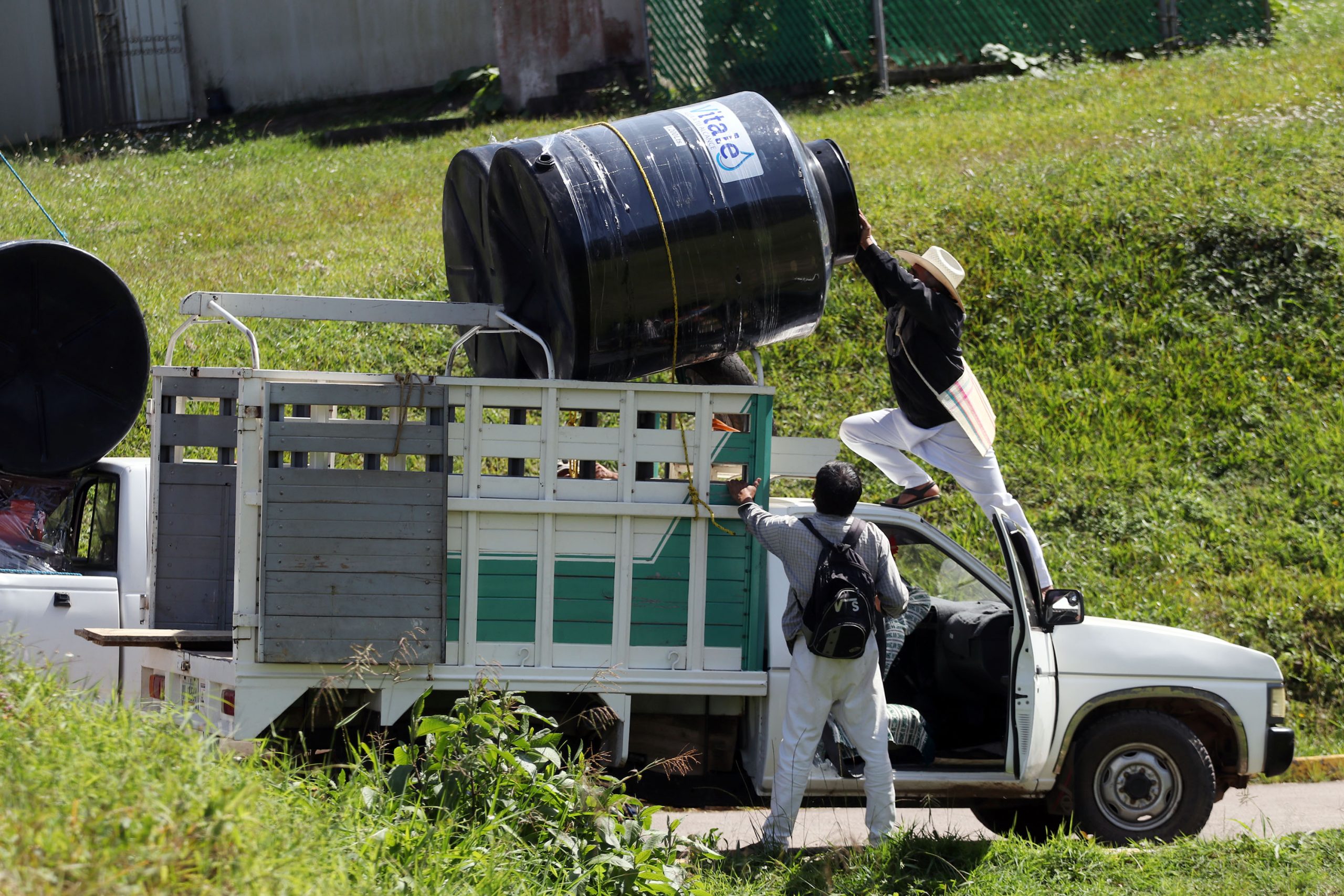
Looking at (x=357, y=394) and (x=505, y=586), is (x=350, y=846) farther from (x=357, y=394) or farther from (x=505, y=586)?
(x=357, y=394)

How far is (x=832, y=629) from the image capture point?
5047 mm

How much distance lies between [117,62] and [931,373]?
56.5 feet

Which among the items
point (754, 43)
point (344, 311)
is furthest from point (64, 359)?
point (754, 43)

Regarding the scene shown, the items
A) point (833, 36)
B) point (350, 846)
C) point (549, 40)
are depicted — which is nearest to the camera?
point (350, 846)

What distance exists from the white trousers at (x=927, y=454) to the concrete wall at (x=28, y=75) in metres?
17.2

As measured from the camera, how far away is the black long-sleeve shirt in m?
6.00

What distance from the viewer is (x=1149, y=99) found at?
15906mm

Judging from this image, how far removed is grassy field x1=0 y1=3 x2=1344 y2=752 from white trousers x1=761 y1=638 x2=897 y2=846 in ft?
12.6

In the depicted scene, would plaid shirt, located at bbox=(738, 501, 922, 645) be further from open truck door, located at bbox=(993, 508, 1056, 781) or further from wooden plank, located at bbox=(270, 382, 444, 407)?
wooden plank, located at bbox=(270, 382, 444, 407)

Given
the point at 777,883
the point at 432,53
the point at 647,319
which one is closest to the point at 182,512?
the point at 647,319

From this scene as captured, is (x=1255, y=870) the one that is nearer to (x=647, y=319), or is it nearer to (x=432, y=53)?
(x=647, y=319)

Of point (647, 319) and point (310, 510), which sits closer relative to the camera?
point (310, 510)

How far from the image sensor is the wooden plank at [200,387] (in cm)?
575

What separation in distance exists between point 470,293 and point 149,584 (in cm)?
216
